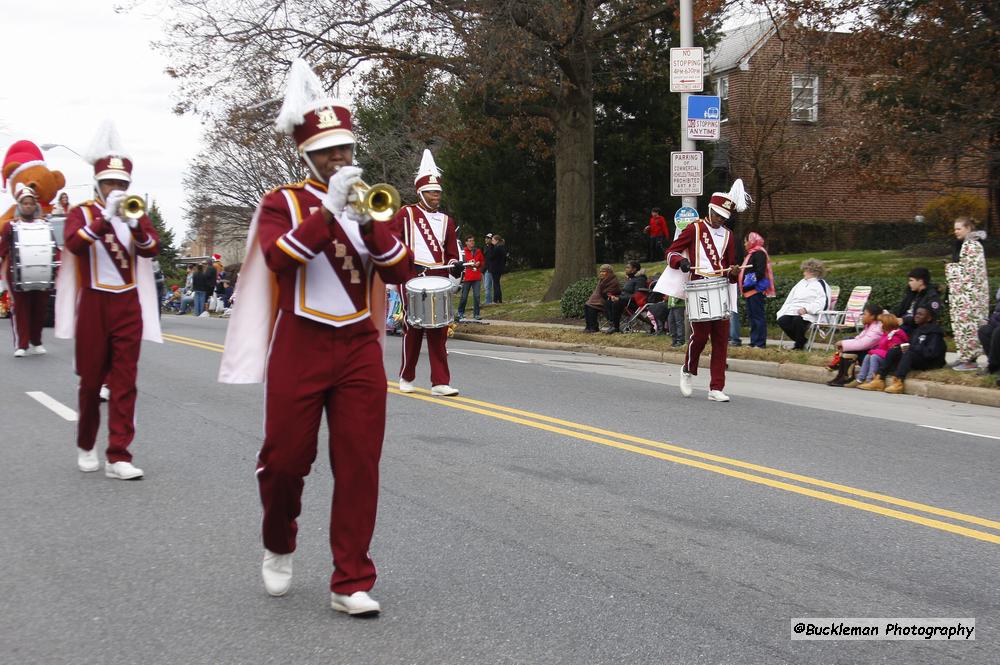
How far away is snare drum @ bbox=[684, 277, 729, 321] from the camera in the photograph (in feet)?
38.5

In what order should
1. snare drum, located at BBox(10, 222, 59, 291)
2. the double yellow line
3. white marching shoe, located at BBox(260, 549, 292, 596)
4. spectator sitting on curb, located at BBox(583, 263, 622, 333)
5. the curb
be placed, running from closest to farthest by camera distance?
1. white marching shoe, located at BBox(260, 549, 292, 596)
2. the double yellow line
3. the curb
4. snare drum, located at BBox(10, 222, 59, 291)
5. spectator sitting on curb, located at BBox(583, 263, 622, 333)

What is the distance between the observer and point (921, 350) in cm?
1355

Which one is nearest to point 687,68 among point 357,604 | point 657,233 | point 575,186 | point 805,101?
point 575,186

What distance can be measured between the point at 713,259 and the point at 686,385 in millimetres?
1416

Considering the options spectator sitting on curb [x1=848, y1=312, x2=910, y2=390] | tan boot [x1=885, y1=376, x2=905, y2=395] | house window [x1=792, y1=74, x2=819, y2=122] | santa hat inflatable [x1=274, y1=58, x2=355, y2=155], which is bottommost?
tan boot [x1=885, y1=376, x2=905, y2=395]

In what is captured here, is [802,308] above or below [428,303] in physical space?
below

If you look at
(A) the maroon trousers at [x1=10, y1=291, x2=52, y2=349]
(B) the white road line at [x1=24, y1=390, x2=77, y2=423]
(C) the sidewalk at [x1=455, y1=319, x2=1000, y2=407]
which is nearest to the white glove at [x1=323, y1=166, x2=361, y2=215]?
(B) the white road line at [x1=24, y1=390, x2=77, y2=423]

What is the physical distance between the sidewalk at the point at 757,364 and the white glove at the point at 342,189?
10019 mm

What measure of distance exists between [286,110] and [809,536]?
359 centimetres

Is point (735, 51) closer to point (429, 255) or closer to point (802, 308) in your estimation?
point (802, 308)

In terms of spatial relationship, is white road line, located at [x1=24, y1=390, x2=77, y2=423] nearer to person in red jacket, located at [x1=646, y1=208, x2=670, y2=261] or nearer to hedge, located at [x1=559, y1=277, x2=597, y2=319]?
hedge, located at [x1=559, y1=277, x2=597, y2=319]

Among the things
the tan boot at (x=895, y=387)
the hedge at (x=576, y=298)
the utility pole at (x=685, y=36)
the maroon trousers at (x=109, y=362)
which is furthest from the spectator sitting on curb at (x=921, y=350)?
the hedge at (x=576, y=298)

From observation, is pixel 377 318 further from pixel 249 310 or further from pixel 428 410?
pixel 428 410

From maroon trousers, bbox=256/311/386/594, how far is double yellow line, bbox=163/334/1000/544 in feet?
11.4
